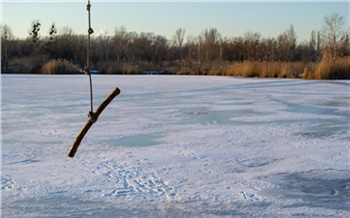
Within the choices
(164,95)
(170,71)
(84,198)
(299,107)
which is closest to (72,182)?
(84,198)

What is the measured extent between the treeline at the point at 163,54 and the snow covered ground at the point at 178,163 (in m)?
10.0

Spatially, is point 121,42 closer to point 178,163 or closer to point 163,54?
point 163,54

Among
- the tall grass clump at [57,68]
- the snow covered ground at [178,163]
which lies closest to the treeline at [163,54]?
the tall grass clump at [57,68]

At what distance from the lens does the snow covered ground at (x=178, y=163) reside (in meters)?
2.47

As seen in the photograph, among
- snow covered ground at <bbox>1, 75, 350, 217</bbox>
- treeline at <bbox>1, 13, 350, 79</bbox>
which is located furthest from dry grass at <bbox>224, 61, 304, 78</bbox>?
snow covered ground at <bbox>1, 75, 350, 217</bbox>

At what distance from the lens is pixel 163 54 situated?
39438mm

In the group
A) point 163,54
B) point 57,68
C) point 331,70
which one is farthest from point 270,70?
point 163,54

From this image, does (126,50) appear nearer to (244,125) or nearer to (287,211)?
(244,125)

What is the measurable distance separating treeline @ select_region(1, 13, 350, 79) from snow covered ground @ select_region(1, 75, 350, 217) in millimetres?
10033

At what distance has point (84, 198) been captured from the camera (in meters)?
2.59

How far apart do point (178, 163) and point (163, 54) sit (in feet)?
119

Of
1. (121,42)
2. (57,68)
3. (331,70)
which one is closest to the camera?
(331,70)

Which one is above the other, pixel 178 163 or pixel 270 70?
pixel 270 70

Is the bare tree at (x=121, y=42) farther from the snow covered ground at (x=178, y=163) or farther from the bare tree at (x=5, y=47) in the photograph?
the snow covered ground at (x=178, y=163)
